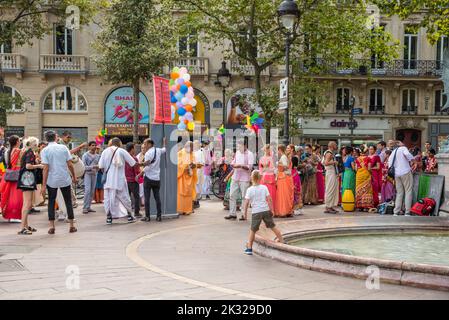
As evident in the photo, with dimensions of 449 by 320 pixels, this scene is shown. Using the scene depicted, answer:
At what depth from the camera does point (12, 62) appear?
35.9 meters

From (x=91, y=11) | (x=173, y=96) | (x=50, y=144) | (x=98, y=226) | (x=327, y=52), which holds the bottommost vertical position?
(x=98, y=226)

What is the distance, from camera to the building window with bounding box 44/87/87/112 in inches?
1454

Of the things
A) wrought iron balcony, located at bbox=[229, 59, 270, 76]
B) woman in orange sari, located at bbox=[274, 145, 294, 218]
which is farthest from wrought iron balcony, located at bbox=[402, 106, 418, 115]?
woman in orange sari, located at bbox=[274, 145, 294, 218]

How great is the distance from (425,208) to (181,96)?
6402 mm

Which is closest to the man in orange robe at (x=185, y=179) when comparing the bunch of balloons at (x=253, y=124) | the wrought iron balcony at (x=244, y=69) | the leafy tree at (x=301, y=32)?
the leafy tree at (x=301, y=32)

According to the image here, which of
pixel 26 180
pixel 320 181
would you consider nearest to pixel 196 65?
pixel 320 181

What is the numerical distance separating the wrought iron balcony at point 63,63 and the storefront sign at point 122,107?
2.44 m

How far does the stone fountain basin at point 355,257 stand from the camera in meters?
6.11

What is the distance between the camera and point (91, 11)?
2936cm

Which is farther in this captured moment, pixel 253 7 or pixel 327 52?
pixel 327 52
